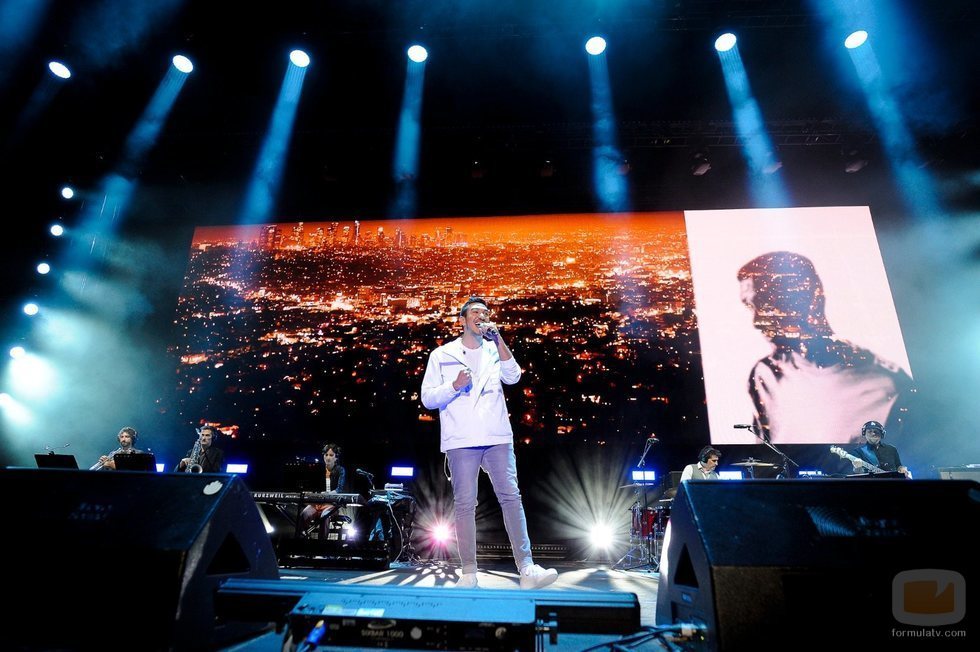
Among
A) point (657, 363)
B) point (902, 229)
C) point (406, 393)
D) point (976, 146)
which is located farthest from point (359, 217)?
point (976, 146)

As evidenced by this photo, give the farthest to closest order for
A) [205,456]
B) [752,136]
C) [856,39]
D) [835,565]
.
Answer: [752,136], [205,456], [856,39], [835,565]

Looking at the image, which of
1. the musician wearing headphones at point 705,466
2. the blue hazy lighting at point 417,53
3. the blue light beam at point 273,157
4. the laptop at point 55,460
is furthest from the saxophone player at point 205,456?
the musician wearing headphones at point 705,466

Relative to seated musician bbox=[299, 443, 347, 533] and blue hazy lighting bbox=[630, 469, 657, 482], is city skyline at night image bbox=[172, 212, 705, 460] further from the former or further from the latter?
seated musician bbox=[299, 443, 347, 533]

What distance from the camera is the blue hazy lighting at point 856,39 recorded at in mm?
4547

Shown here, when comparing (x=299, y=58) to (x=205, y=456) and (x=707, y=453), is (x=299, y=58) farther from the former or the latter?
(x=707, y=453)

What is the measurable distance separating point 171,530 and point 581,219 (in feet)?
18.5

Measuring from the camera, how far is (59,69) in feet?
16.1

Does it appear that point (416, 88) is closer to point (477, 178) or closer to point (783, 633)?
point (477, 178)

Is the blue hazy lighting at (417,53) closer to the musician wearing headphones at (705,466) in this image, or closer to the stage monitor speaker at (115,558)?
the stage monitor speaker at (115,558)

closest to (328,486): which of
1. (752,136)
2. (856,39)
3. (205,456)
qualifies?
(205,456)

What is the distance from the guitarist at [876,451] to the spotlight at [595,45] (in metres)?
4.57

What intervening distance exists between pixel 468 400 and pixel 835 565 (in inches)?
70.4

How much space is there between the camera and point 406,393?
5773mm

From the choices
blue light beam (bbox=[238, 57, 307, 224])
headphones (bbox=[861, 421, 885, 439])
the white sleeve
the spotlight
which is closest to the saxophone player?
blue light beam (bbox=[238, 57, 307, 224])
